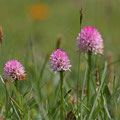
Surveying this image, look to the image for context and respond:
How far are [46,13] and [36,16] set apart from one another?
468mm

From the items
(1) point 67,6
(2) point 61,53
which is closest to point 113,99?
(2) point 61,53

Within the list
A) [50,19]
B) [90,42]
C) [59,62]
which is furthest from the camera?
[50,19]

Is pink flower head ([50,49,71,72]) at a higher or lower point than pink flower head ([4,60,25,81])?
higher

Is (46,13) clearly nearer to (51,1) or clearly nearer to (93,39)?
(51,1)

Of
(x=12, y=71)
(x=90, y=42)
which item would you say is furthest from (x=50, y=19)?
(x=12, y=71)

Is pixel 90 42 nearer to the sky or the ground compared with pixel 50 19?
nearer to the ground

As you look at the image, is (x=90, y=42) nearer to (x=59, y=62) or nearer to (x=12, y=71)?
(x=59, y=62)

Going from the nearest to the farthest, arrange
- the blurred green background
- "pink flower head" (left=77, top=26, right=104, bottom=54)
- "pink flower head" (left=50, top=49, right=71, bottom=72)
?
"pink flower head" (left=50, top=49, right=71, bottom=72) < "pink flower head" (left=77, top=26, right=104, bottom=54) < the blurred green background

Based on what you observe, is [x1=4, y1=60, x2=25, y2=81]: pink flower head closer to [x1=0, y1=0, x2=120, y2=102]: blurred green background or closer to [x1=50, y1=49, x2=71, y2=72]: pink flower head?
[x1=50, y1=49, x2=71, y2=72]: pink flower head

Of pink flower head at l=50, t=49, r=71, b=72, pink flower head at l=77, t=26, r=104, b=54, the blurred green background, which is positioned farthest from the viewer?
the blurred green background

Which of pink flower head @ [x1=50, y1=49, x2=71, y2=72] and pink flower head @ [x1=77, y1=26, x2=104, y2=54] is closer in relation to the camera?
pink flower head @ [x1=50, y1=49, x2=71, y2=72]

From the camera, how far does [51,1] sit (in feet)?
28.4

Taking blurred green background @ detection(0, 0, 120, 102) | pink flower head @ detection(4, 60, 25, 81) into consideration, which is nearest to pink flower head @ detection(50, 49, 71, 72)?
pink flower head @ detection(4, 60, 25, 81)

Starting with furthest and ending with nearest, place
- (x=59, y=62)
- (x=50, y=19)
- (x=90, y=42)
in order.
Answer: (x=50, y=19) < (x=90, y=42) < (x=59, y=62)
